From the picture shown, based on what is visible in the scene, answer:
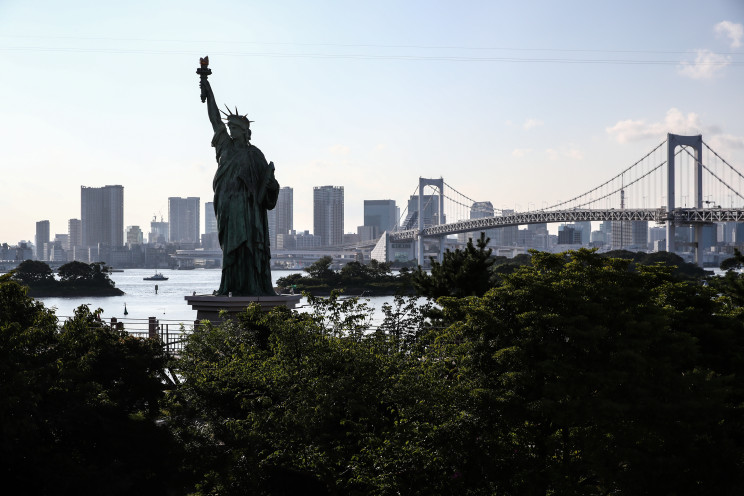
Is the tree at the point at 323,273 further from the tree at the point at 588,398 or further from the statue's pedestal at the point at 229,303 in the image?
the tree at the point at 588,398

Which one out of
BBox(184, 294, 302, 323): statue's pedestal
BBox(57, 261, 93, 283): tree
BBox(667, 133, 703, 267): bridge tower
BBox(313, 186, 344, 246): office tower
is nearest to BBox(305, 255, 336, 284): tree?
BBox(57, 261, 93, 283): tree

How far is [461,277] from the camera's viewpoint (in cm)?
1720

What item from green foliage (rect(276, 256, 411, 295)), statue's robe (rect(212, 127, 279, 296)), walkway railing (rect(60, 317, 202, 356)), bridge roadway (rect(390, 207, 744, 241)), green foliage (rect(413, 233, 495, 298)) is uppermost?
bridge roadway (rect(390, 207, 744, 241))

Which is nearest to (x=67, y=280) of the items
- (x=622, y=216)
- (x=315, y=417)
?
(x=622, y=216)

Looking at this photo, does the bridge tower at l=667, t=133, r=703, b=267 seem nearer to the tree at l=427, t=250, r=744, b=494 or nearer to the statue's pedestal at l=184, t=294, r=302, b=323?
the statue's pedestal at l=184, t=294, r=302, b=323

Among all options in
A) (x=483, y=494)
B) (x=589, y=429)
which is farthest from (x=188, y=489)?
(x=589, y=429)

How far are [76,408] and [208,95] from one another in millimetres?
7964

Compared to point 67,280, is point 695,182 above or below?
above

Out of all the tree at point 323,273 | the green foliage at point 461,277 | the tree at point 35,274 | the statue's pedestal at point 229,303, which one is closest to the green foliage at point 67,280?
the tree at point 35,274

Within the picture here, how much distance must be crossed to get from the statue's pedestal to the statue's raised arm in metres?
3.42

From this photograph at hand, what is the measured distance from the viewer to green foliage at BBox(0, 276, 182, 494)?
895cm

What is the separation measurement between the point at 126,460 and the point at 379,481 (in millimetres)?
3310

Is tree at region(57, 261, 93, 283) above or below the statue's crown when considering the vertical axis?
below

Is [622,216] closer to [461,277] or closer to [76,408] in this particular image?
[461,277]
